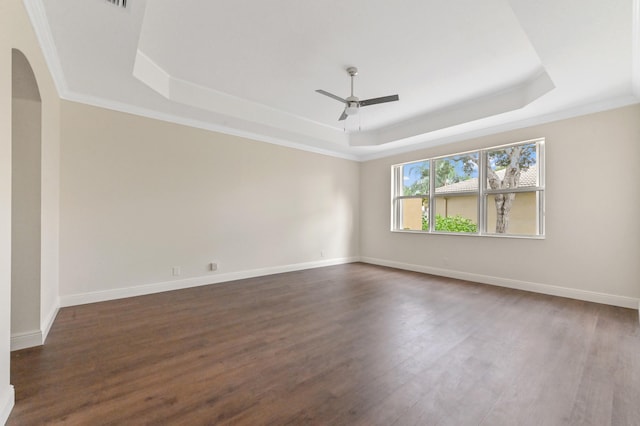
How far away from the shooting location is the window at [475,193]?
14.1 feet

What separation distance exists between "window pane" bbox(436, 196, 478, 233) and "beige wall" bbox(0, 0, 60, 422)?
5762 mm

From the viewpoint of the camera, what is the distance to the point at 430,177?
5.63m

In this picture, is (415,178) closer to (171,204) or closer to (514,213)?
(514,213)

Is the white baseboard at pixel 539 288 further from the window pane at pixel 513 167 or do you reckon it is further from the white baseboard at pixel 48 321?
the white baseboard at pixel 48 321

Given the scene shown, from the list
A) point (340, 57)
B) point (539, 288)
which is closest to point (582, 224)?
point (539, 288)

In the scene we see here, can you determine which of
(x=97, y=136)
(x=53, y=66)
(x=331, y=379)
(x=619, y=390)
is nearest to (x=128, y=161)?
(x=97, y=136)

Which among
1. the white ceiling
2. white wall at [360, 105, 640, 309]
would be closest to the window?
white wall at [360, 105, 640, 309]

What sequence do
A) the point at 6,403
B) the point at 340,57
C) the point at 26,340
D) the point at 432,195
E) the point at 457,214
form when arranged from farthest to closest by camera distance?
the point at 432,195 < the point at 457,214 < the point at 340,57 < the point at 26,340 < the point at 6,403

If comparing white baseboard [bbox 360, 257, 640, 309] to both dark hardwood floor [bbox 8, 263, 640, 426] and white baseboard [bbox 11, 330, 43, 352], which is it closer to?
dark hardwood floor [bbox 8, 263, 640, 426]

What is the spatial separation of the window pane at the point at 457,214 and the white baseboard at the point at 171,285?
278 cm

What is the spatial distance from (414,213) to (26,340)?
6.00 meters

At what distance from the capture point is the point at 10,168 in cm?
157

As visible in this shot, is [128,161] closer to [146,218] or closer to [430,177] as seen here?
[146,218]

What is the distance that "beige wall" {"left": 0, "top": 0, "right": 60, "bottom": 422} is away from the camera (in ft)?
4.82
